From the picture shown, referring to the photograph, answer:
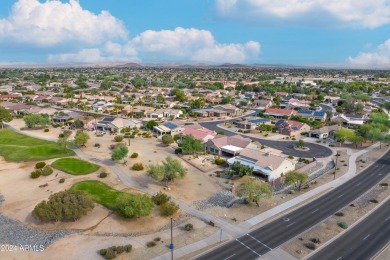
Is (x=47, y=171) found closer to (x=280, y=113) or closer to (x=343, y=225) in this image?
(x=343, y=225)

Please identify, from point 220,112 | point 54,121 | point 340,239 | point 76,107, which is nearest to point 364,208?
point 340,239

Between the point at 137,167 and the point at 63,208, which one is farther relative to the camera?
the point at 137,167

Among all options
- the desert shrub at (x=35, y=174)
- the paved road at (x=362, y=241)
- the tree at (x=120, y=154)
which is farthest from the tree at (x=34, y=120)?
the paved road at (x=362, y=241)


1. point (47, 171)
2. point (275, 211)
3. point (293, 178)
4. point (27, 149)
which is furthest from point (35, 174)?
point (293, 178)

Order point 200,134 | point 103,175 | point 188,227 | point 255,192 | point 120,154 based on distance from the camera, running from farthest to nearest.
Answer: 1. point 200,134
2. point 120,154
3. point 103,175
4. point 255,192
5. point 188,227

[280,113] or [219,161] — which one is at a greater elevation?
[280,113]

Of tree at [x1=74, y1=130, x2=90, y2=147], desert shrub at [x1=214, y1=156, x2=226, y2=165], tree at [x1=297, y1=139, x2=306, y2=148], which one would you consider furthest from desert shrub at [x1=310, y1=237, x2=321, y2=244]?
tree at [x1=74, y1=130, x2=90, y2=147]

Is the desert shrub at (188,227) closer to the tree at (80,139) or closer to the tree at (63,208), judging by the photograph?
the tree at (63,208)
